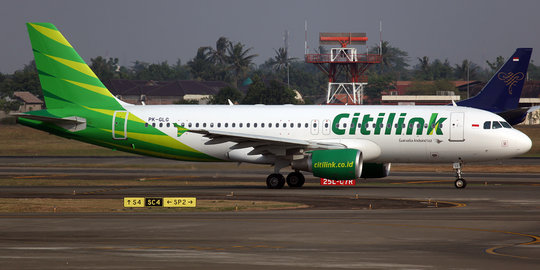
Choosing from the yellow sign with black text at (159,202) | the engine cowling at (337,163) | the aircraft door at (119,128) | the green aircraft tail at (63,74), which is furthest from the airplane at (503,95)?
the yellow sign with black text at (159,202)

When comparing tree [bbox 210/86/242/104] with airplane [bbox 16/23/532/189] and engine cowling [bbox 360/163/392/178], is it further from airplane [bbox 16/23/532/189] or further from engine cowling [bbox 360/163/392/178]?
engine cowling [bbox 360/163/392/178]

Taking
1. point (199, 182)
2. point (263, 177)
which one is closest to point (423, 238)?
point (199, 182)

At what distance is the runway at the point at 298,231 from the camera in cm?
1727

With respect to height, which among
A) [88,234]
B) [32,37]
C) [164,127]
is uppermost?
[32,37]

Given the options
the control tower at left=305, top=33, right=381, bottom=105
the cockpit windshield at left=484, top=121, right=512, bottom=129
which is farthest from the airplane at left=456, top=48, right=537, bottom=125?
the control tower at left=305, top=33, right=381, bottom=105

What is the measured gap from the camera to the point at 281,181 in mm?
39094

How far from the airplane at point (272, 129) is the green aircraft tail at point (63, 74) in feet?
0.17

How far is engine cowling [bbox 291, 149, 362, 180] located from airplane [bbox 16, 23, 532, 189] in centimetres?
5

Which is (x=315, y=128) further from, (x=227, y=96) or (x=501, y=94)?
(x=227, y=96)

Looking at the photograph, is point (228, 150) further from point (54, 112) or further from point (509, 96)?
point (509, 96)

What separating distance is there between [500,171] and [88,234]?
3663 cm

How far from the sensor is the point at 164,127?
4094cm

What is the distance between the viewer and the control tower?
320ft

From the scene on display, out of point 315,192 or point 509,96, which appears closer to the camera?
point 315,192
